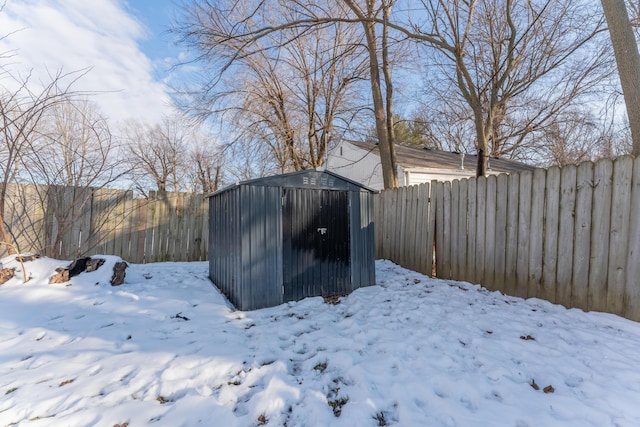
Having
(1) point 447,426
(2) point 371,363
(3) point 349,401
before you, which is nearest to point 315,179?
(2) point 371,363

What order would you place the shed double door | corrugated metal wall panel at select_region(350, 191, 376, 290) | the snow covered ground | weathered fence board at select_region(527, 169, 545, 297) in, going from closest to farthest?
the snow covered ground → weathered fence board at select_region(527, 169, 545, 297) → the shed double door → corrugated metal wall panel at select_region(350, 191, 376, 290)

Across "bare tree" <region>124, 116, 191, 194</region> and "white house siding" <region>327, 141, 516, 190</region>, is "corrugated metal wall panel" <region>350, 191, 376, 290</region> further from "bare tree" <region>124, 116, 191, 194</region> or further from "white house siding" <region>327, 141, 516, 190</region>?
"bare tree" <region>124, 116, 191, 194</region>

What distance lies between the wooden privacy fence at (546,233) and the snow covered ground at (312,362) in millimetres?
323

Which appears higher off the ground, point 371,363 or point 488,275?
point 488,275

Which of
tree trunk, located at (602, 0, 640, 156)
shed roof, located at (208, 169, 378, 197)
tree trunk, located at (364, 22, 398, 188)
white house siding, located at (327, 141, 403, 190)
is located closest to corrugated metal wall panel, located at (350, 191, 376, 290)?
shed roof, located at (208, 169, 378, 197)

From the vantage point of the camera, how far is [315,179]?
4.58m

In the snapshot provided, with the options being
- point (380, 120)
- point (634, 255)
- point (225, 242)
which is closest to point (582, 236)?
point (634, 255)

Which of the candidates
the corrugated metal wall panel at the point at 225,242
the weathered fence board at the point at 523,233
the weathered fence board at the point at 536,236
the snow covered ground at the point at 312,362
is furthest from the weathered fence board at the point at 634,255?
the corrugated metal wall panel at the point at 225,242

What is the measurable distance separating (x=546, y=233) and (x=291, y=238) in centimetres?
357

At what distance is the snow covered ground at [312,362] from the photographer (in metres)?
1.91

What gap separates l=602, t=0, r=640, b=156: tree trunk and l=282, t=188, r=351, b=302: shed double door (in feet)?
12.5

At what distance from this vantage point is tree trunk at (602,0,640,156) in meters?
3.42

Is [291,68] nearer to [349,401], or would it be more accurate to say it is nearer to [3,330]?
[3,330]

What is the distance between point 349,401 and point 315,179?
3.20m
